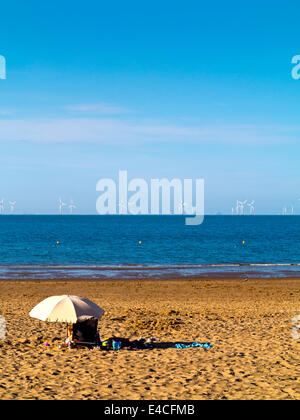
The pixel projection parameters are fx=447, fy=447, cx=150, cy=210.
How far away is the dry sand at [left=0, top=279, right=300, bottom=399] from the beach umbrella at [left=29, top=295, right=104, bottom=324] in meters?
1.10

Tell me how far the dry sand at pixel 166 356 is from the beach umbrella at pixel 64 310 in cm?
110

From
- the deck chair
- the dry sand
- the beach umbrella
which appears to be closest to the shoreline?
the dry sand

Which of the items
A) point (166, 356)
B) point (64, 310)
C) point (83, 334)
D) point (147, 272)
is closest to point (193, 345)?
point (166, 356)

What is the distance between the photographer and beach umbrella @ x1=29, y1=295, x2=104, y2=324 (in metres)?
12.6

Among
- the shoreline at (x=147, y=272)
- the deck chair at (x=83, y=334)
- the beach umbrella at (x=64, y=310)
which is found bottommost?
the shoreline at (x=147, y=272)

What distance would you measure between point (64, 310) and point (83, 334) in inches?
52.8

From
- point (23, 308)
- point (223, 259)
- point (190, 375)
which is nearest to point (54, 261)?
point (223, 259)

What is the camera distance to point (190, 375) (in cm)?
1084

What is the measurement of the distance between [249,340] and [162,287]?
57.1 ft

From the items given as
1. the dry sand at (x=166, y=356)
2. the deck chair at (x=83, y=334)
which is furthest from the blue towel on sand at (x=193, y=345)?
the deck chair at (x=83, y=334)

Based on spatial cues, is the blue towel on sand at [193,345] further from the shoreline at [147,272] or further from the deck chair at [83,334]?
the shoreline at [147,272]

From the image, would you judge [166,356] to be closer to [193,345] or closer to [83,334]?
[193,345]

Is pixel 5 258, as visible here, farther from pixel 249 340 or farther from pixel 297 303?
pixel 249 340

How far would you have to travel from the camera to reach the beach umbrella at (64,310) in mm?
12555
